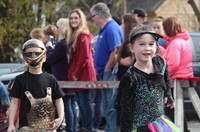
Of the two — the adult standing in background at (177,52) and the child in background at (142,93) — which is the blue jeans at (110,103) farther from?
the child in background at (142,93)

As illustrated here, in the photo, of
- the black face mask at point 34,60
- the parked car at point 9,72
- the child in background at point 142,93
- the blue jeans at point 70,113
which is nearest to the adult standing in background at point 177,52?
the blue jeans at point 70,113

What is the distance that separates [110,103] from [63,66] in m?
1.09

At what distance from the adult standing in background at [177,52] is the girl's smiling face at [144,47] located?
328 centimetres

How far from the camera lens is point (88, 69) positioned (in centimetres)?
1089

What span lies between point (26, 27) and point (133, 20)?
15.9 meters

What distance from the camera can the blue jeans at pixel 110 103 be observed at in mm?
10234

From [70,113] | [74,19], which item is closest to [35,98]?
[70,113]

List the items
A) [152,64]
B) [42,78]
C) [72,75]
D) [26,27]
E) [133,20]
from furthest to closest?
1. [26,27]
2. [72,75]
3. [133,20]
4. [42,78]
5. [152,64]

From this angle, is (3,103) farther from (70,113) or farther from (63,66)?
(63,66)

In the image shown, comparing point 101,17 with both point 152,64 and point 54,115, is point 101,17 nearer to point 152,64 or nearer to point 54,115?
point 54,115

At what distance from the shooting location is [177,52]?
977cm

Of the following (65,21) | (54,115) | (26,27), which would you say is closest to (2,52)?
(26,27)

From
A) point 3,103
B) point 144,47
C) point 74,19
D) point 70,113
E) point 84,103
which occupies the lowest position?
point 70,113

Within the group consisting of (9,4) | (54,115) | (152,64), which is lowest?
(54,115)
